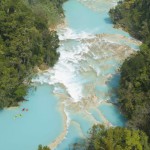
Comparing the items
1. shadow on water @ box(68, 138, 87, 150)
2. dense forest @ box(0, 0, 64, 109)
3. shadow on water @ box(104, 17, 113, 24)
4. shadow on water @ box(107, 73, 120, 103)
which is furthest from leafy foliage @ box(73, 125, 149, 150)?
shadow on water @ box(104, 17, 113, 24)

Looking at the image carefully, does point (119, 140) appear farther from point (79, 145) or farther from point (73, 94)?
point (73, 94)

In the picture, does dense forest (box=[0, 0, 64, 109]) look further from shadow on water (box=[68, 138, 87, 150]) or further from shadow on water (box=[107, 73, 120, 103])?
shadow on water (box=[68, 138, 87, 150])

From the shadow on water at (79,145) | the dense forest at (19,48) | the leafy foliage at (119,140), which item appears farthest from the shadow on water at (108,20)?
the leafy foliage at (119,140)

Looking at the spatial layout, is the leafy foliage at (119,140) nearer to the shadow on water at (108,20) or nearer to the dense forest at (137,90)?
the dense forest at (137,90)

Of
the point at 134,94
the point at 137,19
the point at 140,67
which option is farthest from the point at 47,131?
the point at 137,19

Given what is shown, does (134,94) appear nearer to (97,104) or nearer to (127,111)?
(127,111)
